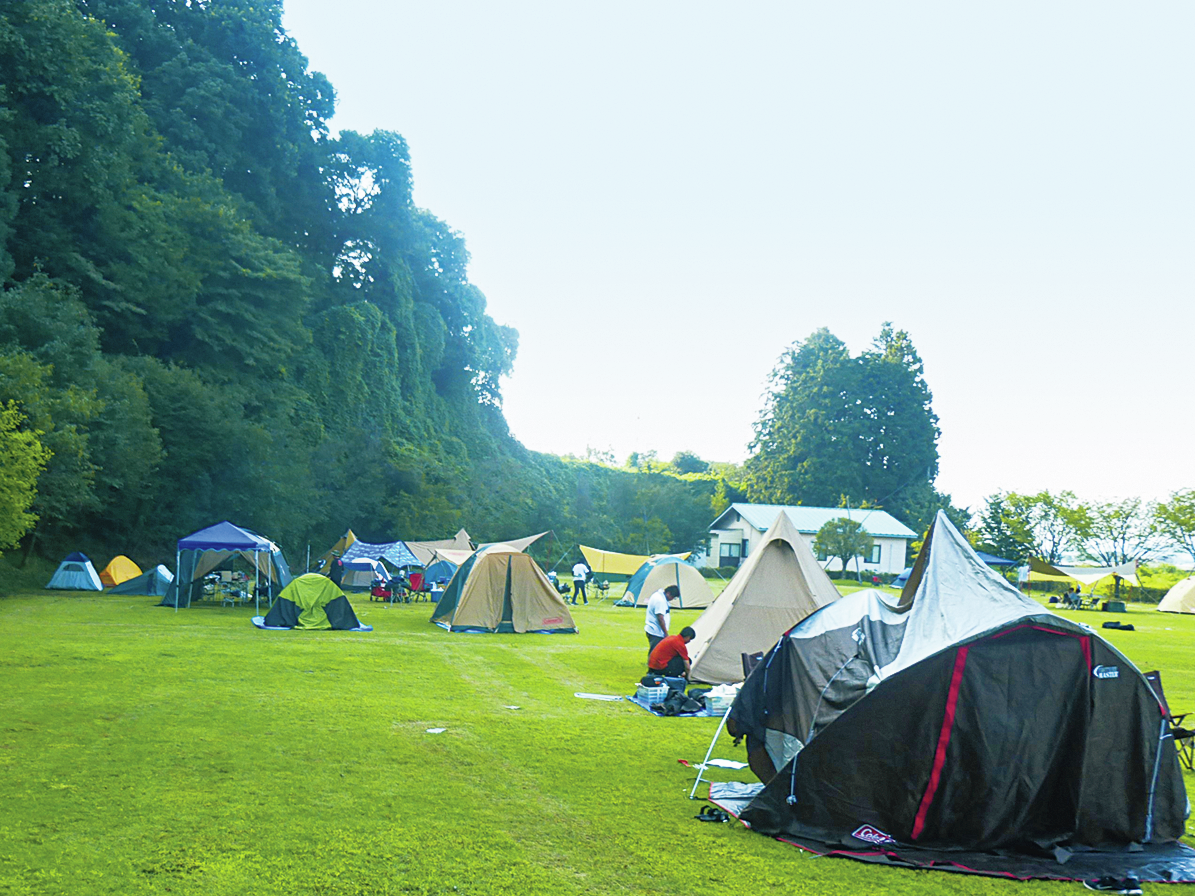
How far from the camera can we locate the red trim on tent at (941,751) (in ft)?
20.8

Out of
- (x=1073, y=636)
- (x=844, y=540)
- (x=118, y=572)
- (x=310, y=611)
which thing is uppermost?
(x=844, y=540)

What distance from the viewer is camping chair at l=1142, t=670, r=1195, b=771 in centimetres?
661

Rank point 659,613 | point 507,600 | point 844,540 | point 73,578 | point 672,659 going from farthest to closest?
point 844,540
point 73,578
point 507,600
point 659,613
point 672,659

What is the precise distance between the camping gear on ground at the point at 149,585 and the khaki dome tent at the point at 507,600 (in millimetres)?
12741

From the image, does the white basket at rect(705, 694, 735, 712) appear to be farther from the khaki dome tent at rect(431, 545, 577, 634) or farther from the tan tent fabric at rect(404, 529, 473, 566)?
the tan tent fabric at rect(404, 529, 473, 566)

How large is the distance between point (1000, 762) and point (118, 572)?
3089cm

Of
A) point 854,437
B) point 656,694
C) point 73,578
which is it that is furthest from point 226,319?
point 854,437

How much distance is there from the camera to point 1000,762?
20.9 feet

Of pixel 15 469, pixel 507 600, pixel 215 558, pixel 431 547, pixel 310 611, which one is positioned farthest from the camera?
pixel 431 547

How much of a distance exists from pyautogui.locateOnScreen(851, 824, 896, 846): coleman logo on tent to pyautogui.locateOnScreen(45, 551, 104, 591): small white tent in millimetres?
29608

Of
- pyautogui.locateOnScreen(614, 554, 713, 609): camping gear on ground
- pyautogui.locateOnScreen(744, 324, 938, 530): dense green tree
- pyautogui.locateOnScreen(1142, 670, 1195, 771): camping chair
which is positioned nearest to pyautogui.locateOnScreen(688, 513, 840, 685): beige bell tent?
pyautogui.locateOnScreen(1142, 670, 1195, 771): camping chair

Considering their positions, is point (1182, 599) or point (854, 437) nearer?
point (1182, 599)

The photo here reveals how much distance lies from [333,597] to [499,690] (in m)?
8.90

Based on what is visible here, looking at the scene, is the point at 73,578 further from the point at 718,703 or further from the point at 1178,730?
the point at 1178,730
